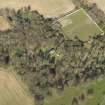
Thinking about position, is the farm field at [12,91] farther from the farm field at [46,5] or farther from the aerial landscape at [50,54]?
the farm field at [46,5]

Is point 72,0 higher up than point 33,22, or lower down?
higher up

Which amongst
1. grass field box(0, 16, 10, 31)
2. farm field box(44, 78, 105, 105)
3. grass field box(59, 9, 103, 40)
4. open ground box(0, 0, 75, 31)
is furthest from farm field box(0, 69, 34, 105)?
open ground box(0, 0, 75, 31)

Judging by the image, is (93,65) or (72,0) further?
(72,0)

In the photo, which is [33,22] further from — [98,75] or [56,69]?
[98,75]

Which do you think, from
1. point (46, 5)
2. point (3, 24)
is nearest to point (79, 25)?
point (46, 5)

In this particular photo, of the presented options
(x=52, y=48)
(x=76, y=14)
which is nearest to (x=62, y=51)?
(x=52, y=48)

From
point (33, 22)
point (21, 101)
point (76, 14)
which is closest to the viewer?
point (21, 101)

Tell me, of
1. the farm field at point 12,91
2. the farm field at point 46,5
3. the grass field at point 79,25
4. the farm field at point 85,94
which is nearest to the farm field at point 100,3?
the grass field at point 79,25
